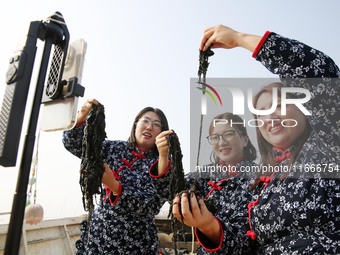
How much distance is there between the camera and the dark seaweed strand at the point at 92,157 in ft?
7.18

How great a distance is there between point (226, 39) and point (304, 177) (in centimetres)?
77

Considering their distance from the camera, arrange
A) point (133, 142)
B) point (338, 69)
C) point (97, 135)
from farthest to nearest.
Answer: point (133, 142), point (97, 135), point (338, 69)

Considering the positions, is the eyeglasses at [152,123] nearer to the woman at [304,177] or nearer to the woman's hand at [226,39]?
the woman's hand at [226,39]

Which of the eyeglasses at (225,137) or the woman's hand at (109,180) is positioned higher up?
the eyeglasses at (225,137)

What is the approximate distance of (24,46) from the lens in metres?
1.70

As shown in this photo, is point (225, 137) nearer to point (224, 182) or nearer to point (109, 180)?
point (224, 182)

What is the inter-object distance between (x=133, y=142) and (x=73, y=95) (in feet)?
4.00

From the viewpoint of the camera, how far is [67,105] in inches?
68.1

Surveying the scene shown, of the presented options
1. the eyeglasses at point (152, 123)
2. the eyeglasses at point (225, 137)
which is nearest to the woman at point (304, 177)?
the eyeglasses at point (225, 137)

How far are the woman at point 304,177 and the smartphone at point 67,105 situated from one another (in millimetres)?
766

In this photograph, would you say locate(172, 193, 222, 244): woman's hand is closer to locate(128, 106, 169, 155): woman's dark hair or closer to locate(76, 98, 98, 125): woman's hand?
locate(76, 98, 98, 125): woman's hand

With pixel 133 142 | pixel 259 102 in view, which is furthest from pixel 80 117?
pixel 259 102

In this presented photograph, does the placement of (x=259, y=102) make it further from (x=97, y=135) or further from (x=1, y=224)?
(x=1, y=224)

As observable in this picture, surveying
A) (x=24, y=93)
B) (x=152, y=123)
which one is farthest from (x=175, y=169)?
(x=24, y=93)
